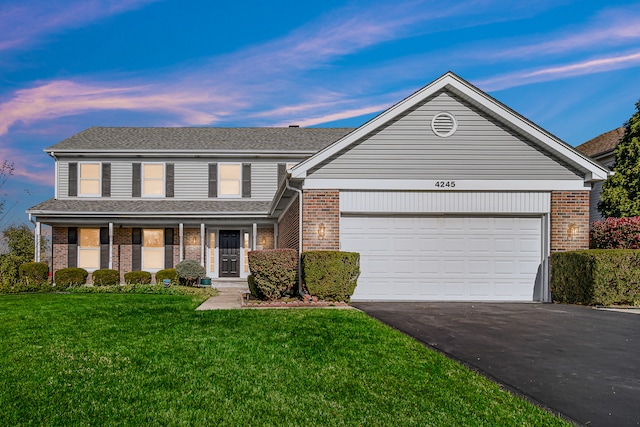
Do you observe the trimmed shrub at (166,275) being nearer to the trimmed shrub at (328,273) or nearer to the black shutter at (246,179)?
the black shutter at (246,179)

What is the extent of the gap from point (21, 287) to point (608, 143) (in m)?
25.3

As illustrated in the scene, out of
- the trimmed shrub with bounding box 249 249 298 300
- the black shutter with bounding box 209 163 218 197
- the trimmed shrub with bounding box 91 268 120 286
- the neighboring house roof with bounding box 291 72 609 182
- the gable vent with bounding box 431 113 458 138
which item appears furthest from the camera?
the black shutter with bounding box 209 163 218 197

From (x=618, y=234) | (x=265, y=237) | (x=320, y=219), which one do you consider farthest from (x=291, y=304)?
(x=265, y=237)

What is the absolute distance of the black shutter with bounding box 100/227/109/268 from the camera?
20.3 metres

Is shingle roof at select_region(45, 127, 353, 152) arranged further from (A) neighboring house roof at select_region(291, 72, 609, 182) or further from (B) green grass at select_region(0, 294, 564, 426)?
(B) green grass at select_region(0, 294, 564, 426)

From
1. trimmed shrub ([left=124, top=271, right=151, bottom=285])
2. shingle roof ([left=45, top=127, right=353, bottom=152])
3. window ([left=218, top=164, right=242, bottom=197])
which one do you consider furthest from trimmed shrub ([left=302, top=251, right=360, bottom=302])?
window ([left=218, top=164, right=242, bottom=197])

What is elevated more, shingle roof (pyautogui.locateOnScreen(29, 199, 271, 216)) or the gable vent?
the gable vent

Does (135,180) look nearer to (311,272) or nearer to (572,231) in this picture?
(311,272)

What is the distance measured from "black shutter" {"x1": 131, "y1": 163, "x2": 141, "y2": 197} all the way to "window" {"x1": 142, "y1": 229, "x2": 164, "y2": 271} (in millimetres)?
1809

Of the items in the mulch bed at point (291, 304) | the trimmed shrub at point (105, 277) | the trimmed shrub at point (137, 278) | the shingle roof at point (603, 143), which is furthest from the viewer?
the shingle roof at point (603, 143)

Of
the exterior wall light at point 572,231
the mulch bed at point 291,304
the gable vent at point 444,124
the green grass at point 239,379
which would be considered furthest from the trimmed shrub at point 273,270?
the exterior wall light at point 572,231

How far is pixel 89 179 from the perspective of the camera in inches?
832

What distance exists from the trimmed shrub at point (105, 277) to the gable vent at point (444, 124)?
14094 millimetres

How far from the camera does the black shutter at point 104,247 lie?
20.3 metres
